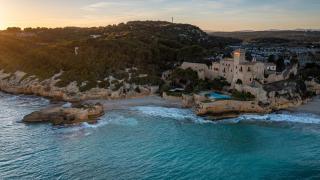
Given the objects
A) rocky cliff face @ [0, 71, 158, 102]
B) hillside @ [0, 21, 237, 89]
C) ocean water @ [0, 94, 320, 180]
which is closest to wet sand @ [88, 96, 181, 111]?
rocky cliff face @ [0, 71, 158, 102]

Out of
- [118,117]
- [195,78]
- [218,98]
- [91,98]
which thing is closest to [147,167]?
[118,117]

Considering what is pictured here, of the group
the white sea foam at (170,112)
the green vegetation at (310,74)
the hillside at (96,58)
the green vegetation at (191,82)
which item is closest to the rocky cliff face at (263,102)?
the white sea foam at (170,112)

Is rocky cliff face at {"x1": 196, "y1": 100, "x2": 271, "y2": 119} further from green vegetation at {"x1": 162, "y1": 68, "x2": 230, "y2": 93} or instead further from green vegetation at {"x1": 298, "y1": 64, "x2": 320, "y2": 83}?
green vegetation at {"x1": 298, "y1": 64, "x2": 320, "y2": 83}

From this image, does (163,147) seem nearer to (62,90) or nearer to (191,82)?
(191,82)

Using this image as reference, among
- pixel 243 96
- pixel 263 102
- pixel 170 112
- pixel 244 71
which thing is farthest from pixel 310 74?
pixel 170 112

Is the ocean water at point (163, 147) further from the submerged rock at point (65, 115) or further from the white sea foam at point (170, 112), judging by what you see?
the submerged rock at point (65, 115)
